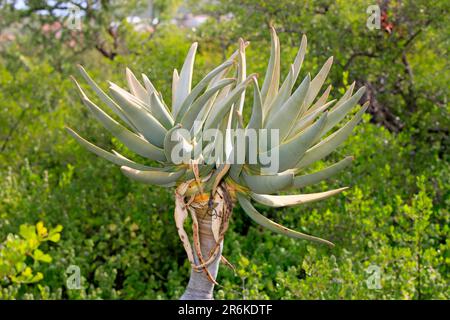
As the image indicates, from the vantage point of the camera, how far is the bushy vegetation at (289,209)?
370 centimetres

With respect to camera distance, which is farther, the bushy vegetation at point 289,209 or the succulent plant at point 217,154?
the bushy vegetation at point 289,209

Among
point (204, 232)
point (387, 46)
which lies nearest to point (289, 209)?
point (387, 46)

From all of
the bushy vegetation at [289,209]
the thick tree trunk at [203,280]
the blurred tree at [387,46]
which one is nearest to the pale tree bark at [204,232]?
the thick tree trunk at [203,280]

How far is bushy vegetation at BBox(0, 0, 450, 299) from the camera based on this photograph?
3701 millimetres

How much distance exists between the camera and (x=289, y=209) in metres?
5.12

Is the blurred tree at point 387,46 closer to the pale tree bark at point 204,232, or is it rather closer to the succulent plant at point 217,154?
the succulent plant at point 217,154

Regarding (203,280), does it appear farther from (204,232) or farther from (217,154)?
(217,154)

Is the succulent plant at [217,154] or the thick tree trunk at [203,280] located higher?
the succulent plant at [217,154]

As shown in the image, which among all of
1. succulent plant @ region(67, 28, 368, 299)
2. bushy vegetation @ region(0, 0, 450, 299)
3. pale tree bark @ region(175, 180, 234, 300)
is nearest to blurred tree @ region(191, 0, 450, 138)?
bushy vegetation @ region(0, 0, 450, 299)

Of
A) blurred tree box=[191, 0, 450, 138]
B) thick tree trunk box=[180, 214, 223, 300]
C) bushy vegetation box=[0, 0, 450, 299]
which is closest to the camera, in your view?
thick tree trunk box=[180, 214, 223, 300]

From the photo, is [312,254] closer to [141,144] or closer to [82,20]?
[141,144]

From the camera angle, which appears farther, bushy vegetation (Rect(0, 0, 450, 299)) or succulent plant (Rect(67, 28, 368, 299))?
bushy vegetation (Rect(0, 0, 450, 299))

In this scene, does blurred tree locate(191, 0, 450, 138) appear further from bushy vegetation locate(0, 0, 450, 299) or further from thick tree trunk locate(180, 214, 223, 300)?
thick tree trunk locate(180, 214, 223, 300)

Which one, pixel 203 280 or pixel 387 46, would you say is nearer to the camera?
pixel 203 280
